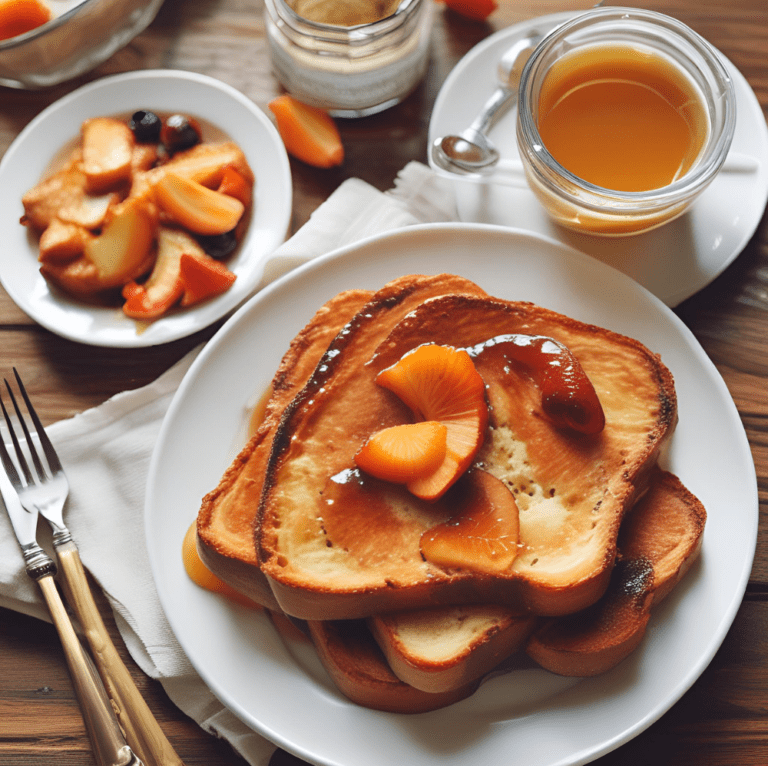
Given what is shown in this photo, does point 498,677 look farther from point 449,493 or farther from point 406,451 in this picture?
point 406,451

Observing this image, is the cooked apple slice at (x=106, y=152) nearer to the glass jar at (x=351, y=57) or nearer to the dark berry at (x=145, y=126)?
the dark berry at (x=145, y=126)

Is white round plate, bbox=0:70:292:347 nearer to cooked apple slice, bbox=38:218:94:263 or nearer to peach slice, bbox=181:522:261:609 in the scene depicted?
cooked apple slice, bbox=38:218:94:263

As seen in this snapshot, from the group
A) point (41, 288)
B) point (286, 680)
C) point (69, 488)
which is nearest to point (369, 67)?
point (41, 288)

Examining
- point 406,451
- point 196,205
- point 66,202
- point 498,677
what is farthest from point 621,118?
point 66,202

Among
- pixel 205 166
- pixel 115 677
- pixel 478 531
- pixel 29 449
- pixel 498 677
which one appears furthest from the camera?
pixel 205 166

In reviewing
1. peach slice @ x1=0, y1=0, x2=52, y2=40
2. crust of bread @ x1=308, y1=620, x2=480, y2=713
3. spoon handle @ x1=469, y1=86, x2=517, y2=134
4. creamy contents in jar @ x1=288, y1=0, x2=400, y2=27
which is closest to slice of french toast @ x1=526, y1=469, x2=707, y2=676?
crust of bread @ x1=308, y1=620, x2=480, y2=713

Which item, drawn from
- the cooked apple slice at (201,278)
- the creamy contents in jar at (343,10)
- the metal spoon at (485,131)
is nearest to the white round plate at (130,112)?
the cooked apple slice at (201,278)

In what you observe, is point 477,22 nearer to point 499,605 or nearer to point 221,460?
point 221,460
